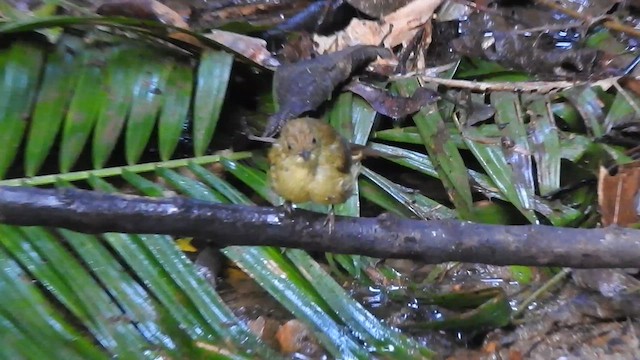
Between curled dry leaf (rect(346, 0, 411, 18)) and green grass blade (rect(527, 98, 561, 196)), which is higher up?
curled dry leaf (rect(346, 0, 411, 18))

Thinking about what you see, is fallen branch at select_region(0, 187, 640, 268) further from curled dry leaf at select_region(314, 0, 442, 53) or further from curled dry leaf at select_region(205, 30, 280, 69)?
curled dry leaf at select_region(314, 0, 442, 53)

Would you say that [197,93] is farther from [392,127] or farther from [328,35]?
[328,35]

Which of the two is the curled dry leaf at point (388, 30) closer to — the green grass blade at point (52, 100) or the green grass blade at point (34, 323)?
the green grass blade at point (52, 100)

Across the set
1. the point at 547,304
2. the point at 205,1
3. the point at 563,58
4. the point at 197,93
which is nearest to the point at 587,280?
the point at 547,304

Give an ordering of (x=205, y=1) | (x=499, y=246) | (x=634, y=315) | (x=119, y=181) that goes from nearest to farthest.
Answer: (x=499, y=246), (x=634, y=315), (x=119, y=181), (x=205, y=1)

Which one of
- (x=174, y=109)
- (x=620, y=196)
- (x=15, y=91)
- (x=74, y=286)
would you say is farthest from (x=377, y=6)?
(x=74, y=286)

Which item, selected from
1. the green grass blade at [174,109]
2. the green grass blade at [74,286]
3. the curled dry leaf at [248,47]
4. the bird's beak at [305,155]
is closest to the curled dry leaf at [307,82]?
the curled dry leaf at [248,47]

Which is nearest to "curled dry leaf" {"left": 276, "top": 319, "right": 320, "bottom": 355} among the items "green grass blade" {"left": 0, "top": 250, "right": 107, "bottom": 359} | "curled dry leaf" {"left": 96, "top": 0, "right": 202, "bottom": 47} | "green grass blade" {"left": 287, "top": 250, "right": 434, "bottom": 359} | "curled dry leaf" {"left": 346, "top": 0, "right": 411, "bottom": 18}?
"green grass blade" {"left": 287, "top": 250, "right": 434, "bottom": 359}

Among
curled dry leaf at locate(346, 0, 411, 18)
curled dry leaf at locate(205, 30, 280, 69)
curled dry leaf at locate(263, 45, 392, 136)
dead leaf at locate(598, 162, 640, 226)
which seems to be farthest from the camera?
curled dry leaf at locate(346, 0, 411, 18)
